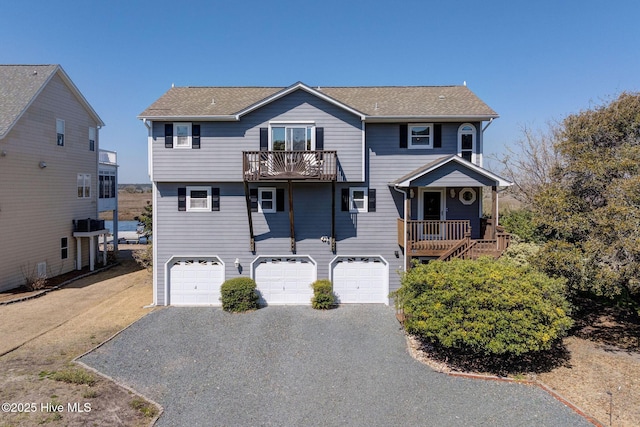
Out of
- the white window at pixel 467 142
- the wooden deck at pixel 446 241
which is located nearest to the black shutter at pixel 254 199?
the wooden deck at pixel 446 241

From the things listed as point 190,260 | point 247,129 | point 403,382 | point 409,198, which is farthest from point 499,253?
point 190,260

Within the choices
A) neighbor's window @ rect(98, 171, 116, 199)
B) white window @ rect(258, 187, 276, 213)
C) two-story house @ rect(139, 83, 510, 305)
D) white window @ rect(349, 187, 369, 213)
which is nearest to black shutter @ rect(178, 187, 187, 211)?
two-story house @ rect(139, 83, 510, 305)

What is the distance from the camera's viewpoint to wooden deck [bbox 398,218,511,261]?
13164 millimetres

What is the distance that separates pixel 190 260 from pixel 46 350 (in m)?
5.71

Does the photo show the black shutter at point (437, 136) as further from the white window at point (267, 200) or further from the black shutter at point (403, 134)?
the white window at point (267, 200)

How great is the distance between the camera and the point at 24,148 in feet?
59.1

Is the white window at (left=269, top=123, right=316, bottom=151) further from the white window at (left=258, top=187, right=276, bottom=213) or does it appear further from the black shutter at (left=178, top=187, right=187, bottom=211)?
the black shutter at (left=178, top=187, right=187, bottom=211)

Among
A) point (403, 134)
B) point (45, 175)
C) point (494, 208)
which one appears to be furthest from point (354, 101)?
point (45, 175)

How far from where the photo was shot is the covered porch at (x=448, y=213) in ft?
43.5

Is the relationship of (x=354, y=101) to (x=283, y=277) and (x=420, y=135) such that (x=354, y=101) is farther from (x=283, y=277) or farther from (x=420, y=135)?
(x=283, y=277)

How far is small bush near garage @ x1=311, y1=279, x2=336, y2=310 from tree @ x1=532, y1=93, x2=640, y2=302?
7.81 metres

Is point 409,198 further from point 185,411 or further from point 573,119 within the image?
point 185,411

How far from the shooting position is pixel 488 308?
9672 mm

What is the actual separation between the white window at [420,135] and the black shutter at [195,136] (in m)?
8.89
